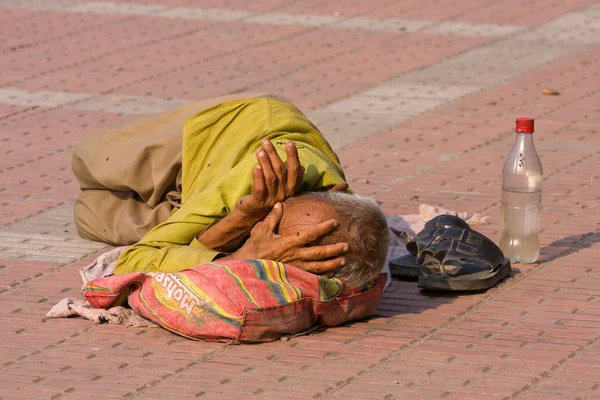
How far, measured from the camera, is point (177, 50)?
10.9m

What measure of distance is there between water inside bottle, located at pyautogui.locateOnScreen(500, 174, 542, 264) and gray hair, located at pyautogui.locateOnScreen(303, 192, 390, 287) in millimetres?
1136

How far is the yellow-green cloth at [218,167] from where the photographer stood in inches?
182

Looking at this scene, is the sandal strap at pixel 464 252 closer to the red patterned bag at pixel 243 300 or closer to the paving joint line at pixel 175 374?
the red patterned bag at pixel 243 300

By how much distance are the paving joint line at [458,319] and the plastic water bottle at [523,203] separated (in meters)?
0.11

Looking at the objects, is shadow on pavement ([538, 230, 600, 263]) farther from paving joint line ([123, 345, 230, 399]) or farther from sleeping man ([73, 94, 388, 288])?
paving joint line ([123, 345, 230, 399])

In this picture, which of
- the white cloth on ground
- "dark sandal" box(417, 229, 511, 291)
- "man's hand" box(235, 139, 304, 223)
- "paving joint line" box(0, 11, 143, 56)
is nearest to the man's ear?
"man's hand" box(235, 139, 304, 223)

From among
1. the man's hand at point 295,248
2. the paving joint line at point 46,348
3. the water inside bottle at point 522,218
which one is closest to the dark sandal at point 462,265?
the water inside bottle at point 522,218

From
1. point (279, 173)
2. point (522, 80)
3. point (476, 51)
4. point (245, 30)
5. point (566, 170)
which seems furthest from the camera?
point (245, 30)

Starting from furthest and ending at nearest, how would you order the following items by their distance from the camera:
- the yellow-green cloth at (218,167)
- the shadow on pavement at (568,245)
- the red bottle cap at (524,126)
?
the shadow on pavement at (568,245)
the red bottle cap at (524,126)
the yellow-green cloth at (218,167)

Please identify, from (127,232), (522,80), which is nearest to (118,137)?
(127,232)

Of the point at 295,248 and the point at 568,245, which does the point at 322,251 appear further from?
the point at 568,245

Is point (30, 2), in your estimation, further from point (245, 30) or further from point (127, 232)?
point (127, 232)

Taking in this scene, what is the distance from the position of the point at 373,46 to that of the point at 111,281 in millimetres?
6749

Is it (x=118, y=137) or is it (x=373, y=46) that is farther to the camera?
(x=373, y=46)
